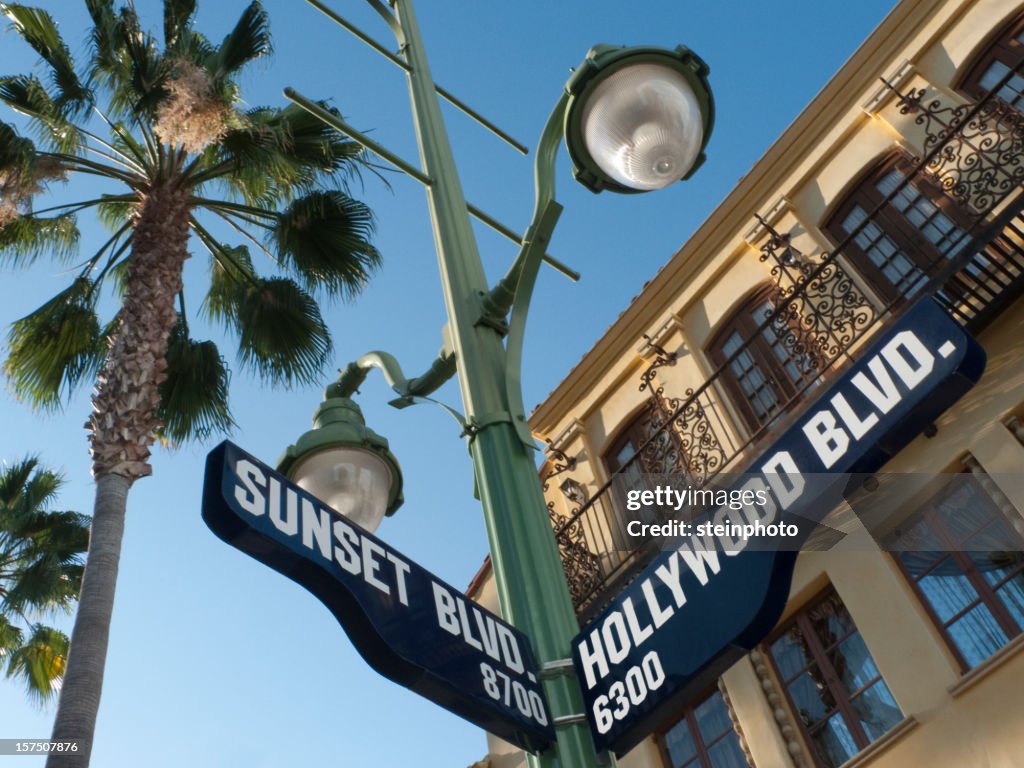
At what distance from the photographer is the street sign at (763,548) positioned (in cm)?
278

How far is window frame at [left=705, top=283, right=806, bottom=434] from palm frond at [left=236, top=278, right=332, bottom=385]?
5274 mm

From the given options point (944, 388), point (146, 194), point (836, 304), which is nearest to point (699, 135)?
point (944, 388)

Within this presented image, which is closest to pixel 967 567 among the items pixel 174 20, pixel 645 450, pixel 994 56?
pixel 645 450

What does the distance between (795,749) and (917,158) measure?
6618mm

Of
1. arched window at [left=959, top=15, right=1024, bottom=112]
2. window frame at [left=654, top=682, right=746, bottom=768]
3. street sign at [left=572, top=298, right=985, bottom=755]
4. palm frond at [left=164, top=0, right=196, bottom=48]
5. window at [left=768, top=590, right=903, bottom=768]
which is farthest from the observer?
palm frond at [left=164, top=0, right=196, bottom=48]

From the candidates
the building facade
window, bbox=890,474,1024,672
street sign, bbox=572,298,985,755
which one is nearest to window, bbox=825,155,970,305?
the building facade

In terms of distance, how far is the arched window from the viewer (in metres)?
11.8

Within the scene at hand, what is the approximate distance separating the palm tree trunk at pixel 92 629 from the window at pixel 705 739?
5.92m

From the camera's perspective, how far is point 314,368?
13.6 m

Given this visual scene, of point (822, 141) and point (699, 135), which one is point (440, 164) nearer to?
point (699, 135)

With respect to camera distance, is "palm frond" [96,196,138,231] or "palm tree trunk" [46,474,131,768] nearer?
"palm tree trunk" [46,474,131,768]

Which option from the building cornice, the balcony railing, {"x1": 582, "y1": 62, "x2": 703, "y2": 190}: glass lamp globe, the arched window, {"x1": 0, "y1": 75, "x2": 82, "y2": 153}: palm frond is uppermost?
{"x1": 0, "y1": 75, "x2": 82, "y2": 153}: palm frond

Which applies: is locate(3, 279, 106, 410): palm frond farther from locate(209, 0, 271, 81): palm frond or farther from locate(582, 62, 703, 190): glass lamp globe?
locate(582, 62, 703, 190): glass lamp globe

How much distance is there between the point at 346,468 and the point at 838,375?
3.53m
